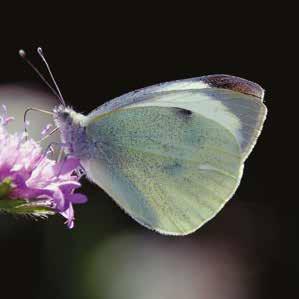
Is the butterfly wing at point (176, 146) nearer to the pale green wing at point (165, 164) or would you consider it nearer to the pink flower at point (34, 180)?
the pale green wing at point (165, 164)

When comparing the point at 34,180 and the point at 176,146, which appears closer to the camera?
the point at 34,180

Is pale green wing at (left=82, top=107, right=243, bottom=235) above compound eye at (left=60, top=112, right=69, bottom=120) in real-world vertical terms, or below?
below

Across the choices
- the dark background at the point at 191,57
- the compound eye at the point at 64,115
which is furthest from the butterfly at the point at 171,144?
the dark background at the point at 191,57

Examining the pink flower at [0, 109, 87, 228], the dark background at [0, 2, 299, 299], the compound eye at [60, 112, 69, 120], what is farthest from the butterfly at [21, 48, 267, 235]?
the dark background at [0, 2, 299, 299]

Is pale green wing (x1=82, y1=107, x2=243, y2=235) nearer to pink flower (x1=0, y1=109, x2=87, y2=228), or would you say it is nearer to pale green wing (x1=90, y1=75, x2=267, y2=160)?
pale green wing (x1=90, y1=75, x2=267, y2=160)

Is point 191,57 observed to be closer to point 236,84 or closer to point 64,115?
point 236,84

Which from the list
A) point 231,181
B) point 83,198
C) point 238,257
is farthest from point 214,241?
point 83,198

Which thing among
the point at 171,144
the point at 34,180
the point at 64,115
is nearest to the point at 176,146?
the point at 171,144

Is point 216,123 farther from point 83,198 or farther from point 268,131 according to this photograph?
point 268,131
